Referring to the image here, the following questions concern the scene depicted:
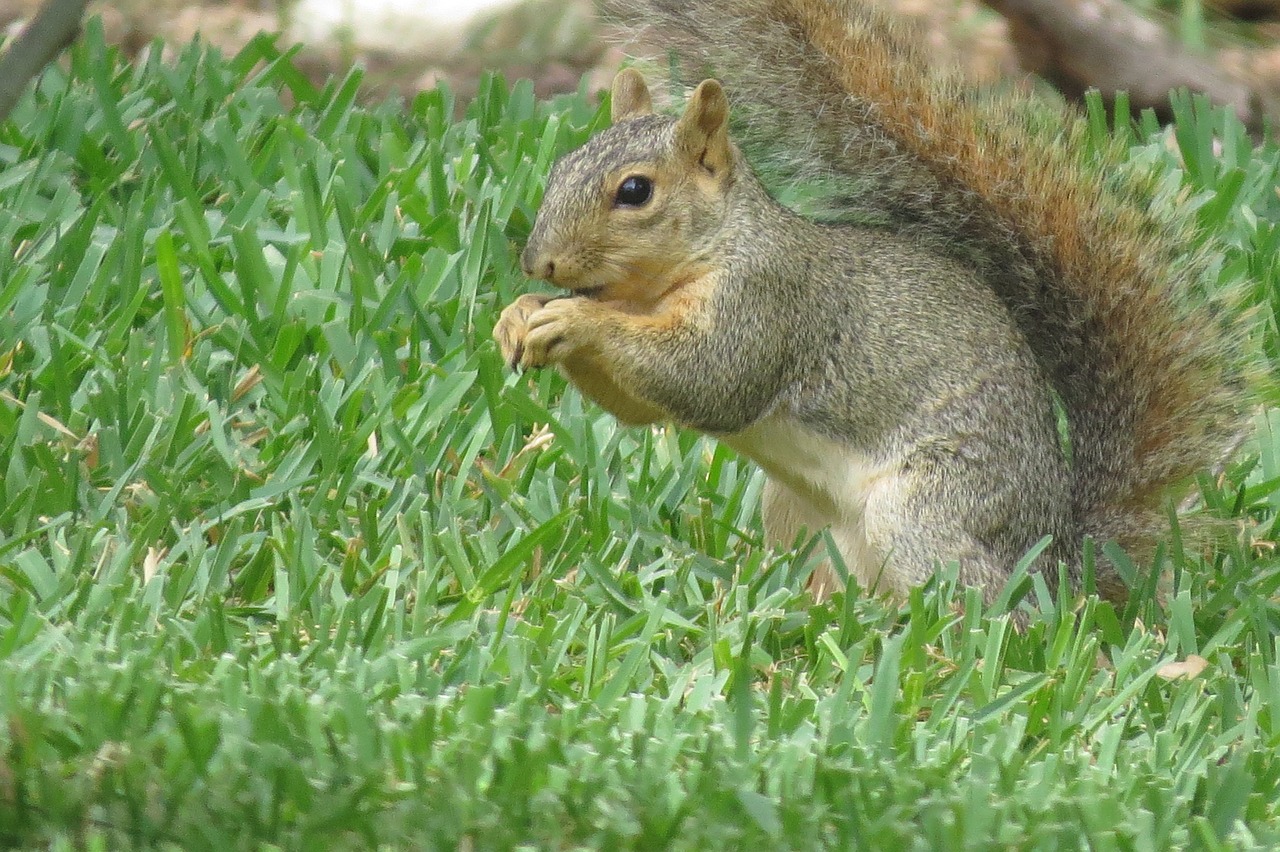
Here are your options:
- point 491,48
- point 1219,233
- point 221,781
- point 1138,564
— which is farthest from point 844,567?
point 491,48

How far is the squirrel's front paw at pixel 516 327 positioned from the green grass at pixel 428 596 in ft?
0.88

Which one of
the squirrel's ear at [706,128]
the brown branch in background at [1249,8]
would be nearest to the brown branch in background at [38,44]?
the squirrel's ear at [706,128]

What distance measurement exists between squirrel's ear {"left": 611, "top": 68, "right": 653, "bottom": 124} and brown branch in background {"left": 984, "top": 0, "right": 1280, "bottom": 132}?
288cm

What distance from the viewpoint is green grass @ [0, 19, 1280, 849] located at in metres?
1.85

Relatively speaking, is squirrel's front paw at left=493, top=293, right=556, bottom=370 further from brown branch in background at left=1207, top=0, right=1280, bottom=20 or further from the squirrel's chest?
brown branch in background at left=1207, top=0, right=1280, bottom=20

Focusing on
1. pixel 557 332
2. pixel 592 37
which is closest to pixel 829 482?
pixel 557 332

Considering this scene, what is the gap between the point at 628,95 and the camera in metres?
3.12

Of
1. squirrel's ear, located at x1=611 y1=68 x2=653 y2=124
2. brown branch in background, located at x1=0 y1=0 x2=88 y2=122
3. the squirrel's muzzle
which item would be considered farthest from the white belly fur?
brown branch in background, located at x1=0 y1=0 x2=88 y2=122

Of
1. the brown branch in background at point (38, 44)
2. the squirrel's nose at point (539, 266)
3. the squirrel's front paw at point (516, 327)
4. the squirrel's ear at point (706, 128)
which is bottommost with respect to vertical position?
the squirrel's front paw at point (516, 327)

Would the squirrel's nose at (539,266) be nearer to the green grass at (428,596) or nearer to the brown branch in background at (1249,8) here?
the green grass at (428,596)

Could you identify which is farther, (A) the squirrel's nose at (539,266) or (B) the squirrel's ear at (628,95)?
(B) the squirrel's ear at (628,95)

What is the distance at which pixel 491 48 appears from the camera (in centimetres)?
655

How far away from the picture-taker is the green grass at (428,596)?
1.85 meters

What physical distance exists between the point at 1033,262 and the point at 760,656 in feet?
2.92
